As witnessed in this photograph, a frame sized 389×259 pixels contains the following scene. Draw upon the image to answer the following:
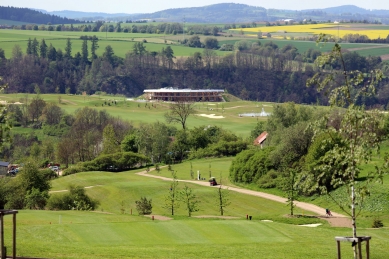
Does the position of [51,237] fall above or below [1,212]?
below

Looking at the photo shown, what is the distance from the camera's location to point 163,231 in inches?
1331

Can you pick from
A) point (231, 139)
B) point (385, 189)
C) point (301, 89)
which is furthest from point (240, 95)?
point (385, 189)

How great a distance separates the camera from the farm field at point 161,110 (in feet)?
373

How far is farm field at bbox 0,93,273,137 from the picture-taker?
373ft

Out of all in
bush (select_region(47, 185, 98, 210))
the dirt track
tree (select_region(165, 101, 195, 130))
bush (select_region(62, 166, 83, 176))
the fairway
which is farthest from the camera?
tree (select_region(165, 101, 195, 130))

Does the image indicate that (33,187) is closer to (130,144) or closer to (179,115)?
(130,144)

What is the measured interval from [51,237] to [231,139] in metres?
55.4

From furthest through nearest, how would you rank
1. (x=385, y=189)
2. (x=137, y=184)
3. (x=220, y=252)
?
(x=137, y=184) < (x=385, y=189) < (x=220, y=252)

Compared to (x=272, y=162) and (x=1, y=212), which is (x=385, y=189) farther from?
(x=1, y=212)

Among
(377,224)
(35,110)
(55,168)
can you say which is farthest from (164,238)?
(35,110)

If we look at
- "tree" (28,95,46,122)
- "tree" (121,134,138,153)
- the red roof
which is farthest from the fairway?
"tree" (28,95,46,122)

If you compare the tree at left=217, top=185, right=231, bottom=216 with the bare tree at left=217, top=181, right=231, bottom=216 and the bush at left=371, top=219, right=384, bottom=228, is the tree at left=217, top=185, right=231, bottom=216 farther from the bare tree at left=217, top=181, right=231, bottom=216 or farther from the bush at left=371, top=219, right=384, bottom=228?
the bush at left=371, top=219, right=384, bottom=228

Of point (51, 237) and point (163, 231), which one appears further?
point (163, 231)

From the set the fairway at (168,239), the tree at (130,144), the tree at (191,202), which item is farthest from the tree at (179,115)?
the fairway at (168,239)
